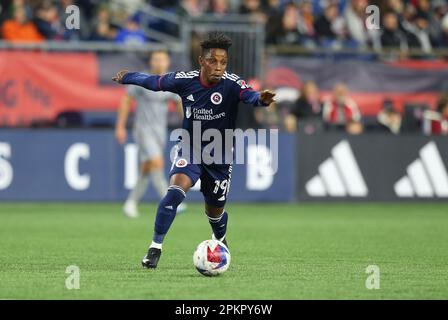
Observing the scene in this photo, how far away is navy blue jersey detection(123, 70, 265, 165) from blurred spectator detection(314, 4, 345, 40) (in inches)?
553

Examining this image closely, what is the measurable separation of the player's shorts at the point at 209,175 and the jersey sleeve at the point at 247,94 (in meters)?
0.72

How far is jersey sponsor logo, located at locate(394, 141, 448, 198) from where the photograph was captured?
21.3 meters

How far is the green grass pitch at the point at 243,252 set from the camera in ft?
29.7

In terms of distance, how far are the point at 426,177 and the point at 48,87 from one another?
7233 mm

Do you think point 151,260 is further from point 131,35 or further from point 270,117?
point 131,35

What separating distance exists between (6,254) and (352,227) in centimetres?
616

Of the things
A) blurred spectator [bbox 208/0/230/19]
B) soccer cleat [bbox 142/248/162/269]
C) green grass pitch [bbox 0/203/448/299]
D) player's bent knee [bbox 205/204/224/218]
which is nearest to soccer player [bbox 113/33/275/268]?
soccer cleat [bbox 142/248/162/269]

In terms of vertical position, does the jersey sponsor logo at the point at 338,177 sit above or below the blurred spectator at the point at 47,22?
below

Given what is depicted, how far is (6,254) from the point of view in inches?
473

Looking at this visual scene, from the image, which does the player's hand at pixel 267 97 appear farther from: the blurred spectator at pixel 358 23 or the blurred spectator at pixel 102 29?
the blurred spectator at pixel 358 23

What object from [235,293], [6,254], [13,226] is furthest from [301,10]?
[235,293]

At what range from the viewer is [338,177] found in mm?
21281

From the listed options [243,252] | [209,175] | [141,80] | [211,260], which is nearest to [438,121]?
[243,252]

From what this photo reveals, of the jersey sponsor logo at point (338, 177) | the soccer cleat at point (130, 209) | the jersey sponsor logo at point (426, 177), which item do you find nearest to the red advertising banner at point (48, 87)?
the soccer cleat at point (130, 209)
